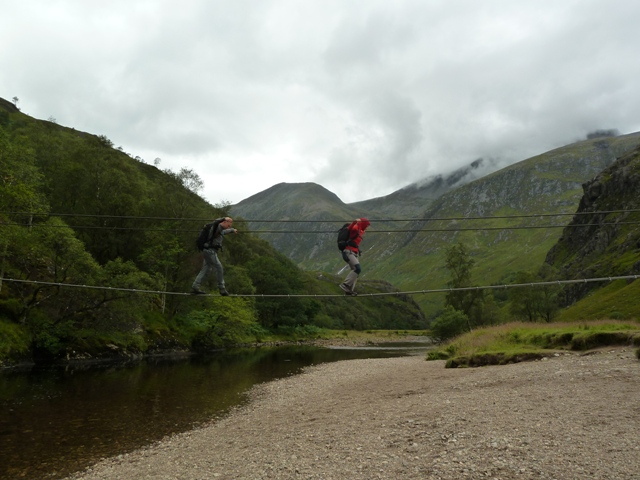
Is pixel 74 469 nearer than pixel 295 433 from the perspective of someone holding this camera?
Yes

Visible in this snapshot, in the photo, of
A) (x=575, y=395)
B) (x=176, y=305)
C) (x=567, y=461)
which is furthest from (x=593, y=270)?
(x=567, y=461)

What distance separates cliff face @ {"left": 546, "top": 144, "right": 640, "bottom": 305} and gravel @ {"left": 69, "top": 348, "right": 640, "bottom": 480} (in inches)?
3158

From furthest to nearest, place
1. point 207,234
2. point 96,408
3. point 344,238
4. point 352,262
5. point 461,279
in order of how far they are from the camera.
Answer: point 461,279 < point 96,408 < point 207,234 < point 344,238 < point 352,262

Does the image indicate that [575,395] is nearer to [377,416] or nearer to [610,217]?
[377,416]

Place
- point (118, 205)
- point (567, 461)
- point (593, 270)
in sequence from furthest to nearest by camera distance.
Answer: point (593, 270) < point (118, 205) < point (567, 461)

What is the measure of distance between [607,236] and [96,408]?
5467 inches

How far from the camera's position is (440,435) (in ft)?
42.9

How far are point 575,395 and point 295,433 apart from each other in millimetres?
10826

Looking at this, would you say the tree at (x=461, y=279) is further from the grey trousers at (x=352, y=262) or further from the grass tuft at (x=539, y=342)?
the grey trousers at (x=352, y=262)

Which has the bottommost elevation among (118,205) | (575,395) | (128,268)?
(575,395)

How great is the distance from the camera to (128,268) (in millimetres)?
45719

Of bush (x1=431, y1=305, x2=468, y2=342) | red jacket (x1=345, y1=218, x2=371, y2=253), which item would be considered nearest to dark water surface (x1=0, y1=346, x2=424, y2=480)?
red jacket (x1=345, y1=218, x2=371, y2=253)

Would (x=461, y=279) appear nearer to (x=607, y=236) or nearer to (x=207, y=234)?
(x=207, y=234)

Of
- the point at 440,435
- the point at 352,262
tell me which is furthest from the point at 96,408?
the point at 440,435
